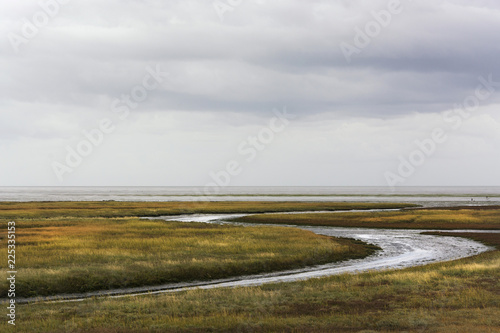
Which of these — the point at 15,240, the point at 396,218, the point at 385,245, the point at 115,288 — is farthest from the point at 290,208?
the point at 115,288

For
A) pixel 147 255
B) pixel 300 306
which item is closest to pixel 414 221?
pixel 147 255

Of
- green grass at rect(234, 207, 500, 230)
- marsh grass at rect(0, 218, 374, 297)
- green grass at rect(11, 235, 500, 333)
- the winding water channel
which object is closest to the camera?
green grass at rect(11, 235, 500, 333)

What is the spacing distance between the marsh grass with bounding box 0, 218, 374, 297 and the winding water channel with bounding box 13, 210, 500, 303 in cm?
134

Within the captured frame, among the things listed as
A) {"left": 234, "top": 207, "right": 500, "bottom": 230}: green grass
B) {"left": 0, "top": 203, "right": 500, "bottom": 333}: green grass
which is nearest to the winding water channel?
{"left": 0, "top": 203, "right": 500, "bottom": 333}: green grass

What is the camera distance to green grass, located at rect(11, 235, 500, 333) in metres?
18.0

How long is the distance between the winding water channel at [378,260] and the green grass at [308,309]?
10.9ft

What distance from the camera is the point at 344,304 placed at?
22.0 meters

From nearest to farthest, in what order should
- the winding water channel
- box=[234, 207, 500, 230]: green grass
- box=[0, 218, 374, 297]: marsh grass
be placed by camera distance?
the winding water channel
box=[0, 218, 374, 297]: marsh grass
box=[234, 207, 500, 230]: green grass

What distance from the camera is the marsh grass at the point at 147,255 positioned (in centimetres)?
2948

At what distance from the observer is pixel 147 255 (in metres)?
37.3

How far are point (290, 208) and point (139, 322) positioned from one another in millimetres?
98926

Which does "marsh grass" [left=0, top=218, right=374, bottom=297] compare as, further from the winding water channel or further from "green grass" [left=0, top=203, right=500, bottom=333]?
the winding water channel

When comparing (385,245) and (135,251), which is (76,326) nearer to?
(135,251)

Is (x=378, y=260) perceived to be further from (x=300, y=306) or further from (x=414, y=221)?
(x=414, y=221)
